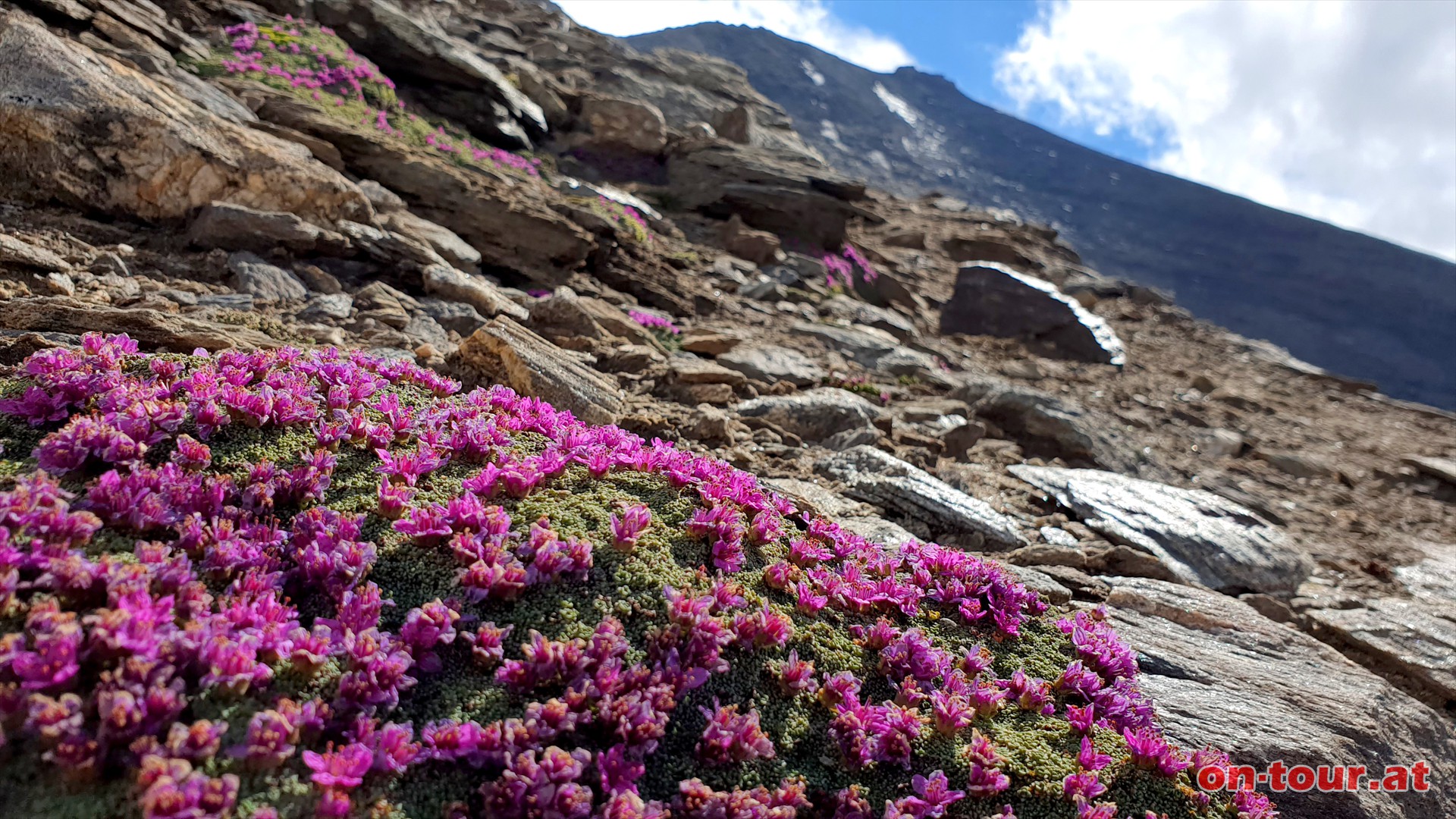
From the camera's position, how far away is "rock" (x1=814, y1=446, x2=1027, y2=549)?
6734 mm

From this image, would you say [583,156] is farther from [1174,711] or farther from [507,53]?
[1174,711]

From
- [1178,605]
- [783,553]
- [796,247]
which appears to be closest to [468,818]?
[783,553]

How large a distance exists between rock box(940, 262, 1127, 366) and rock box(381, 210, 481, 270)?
50.7 feet

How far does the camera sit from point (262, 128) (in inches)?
413

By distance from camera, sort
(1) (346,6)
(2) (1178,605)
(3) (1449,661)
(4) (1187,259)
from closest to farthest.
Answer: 1. (2) (1178,605)
2. (3) (1449,661)
3. (1) (346,6)
4. (4) (1187,259)

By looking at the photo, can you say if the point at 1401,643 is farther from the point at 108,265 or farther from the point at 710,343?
the point at 108,265

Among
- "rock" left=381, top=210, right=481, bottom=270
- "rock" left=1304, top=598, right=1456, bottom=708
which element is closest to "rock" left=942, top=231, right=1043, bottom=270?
"rock" left=381, top=210, right=481, bottom=270

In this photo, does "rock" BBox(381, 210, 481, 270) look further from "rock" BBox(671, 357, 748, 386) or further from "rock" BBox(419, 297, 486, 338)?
"rock" BBox(671, 357, 748, 386)

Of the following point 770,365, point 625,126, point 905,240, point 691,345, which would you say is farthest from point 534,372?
point 905,240

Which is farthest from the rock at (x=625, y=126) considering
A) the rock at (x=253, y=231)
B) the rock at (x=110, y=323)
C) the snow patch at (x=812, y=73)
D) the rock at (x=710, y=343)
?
the snow patch at (x=812, y=73)

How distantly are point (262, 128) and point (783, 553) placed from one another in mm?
10461

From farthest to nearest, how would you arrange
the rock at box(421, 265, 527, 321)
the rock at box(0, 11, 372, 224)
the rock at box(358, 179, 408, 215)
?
the rock at box(358, 179, 408, 215) → the rock at box(421, 265, 527, 321) → the rock at box(0, 11, 372, 224)

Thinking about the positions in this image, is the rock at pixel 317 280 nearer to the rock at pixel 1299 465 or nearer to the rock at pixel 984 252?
the rock at pixel 1299 465

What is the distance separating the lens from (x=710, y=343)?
35.9 feet
